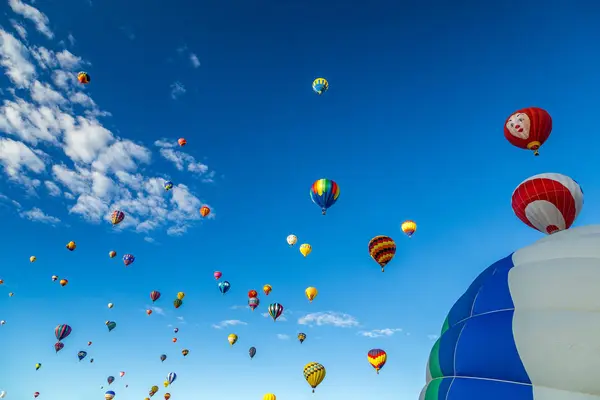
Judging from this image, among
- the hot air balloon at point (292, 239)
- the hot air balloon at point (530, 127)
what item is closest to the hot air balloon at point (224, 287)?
the hot air balloon at point (292, 239)

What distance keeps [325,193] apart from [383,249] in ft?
14.6

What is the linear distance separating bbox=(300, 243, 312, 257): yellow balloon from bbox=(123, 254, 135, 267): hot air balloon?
1599 cm

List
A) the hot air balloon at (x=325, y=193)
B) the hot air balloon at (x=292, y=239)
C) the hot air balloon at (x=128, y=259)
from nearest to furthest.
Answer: the hot air balloon at (x=325, y=193) < the hot air balloon at (x=292, y=239) < the hot air balloon at (x=128, y=259)

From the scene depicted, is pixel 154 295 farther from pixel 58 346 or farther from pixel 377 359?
pixel 377 359

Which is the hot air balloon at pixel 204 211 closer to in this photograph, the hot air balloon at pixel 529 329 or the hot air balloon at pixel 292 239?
the hot air balloon at pixel 292 239

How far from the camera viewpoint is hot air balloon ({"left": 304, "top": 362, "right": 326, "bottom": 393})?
24188 mm

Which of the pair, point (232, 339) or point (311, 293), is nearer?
point (311, 293)

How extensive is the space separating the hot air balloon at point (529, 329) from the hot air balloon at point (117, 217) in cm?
2907

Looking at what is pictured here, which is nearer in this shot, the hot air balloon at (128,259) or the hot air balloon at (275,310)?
the hot air balloon at (275,310)

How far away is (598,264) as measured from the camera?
3822mm

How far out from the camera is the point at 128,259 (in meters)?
33.2

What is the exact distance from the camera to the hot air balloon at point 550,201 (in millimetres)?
6777

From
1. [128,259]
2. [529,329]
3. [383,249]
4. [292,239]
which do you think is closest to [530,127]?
[383,249]

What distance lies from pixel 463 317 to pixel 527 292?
91 cm
